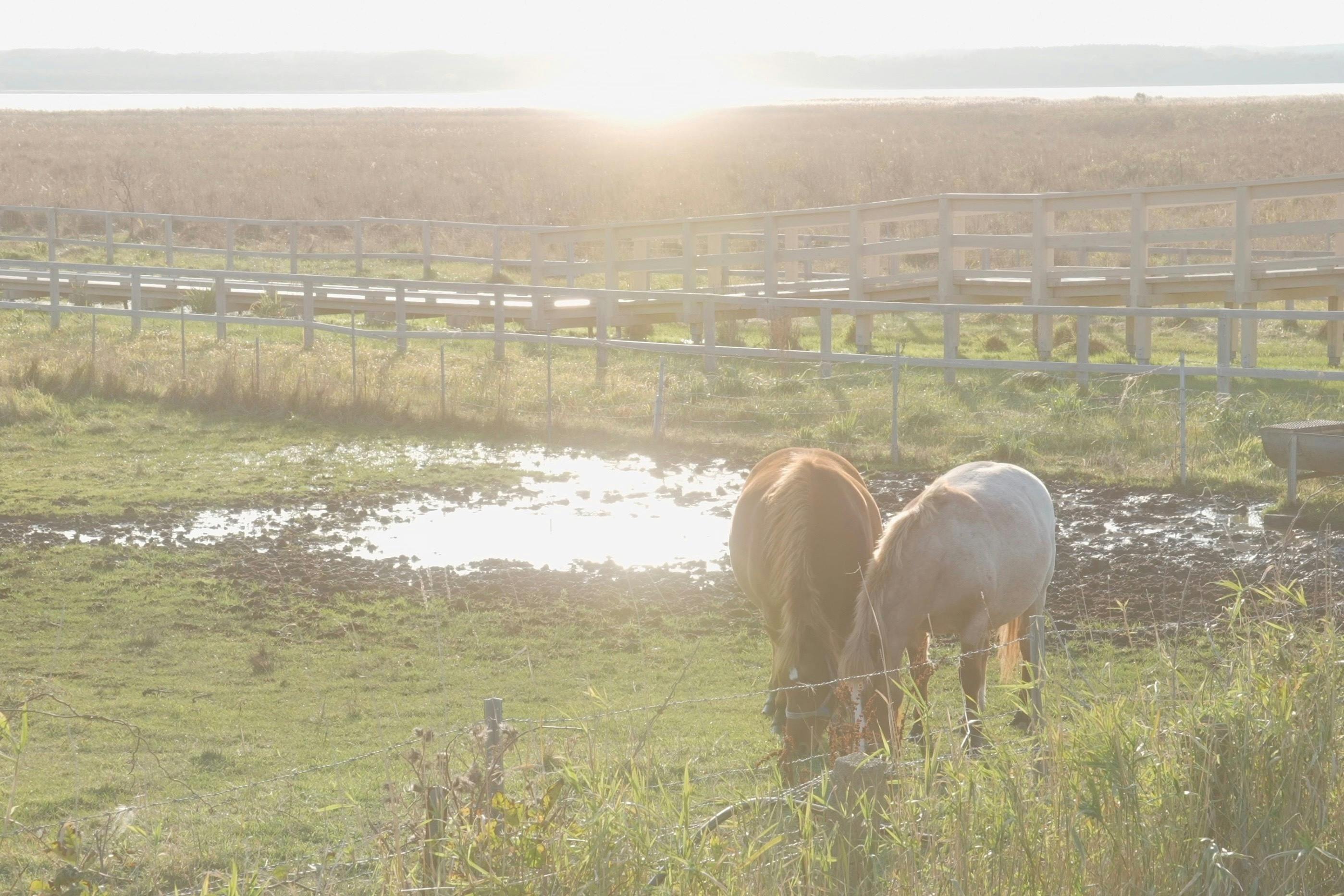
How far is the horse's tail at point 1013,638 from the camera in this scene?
6.42 m

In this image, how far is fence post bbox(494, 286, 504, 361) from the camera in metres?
16.6

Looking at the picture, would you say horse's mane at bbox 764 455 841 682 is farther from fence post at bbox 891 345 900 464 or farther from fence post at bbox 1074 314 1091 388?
fence post at bbox 1074 314 1091 388

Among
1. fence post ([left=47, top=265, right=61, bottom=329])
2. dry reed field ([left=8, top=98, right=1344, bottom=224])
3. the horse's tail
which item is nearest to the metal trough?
the horse's tail

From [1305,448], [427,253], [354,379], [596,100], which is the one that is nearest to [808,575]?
[1305,448]

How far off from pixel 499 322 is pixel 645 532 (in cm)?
703

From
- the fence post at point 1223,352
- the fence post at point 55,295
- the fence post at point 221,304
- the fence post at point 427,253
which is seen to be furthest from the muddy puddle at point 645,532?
the fence post at point 427,253

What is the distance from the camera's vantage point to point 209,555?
31.2ft

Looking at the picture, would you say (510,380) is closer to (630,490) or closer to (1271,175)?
(630,490)

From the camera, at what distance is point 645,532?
10422mm

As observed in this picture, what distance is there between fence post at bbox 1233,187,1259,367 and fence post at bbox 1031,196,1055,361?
2.10 m

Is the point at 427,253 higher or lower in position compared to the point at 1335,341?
higher

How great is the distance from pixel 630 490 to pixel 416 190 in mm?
32624

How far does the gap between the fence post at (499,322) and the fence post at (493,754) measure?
12.9 m

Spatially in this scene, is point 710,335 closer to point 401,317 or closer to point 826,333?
point 826,333
